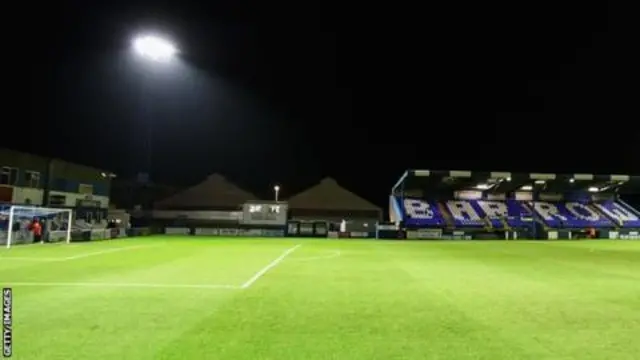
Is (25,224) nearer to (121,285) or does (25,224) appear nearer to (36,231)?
(36,231)

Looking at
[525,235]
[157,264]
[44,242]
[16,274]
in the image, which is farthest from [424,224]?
[16,274]

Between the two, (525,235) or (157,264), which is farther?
(525,235)

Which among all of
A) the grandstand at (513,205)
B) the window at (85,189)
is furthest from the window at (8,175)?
the grandstand at (513,205)

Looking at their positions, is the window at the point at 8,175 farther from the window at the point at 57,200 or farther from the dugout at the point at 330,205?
the dugout at the point at 330,205

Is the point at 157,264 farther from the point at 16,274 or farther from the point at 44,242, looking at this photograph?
the point at 44,242

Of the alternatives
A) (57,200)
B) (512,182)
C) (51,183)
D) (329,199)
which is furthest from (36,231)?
(329,199)

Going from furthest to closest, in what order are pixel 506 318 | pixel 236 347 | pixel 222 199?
pixel 222 199
pixel 506 318
pixel 236 347

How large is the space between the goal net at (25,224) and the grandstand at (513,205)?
36.2 meters

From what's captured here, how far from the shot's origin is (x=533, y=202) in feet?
220

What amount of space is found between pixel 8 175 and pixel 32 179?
424cm

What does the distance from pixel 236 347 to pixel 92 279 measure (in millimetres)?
9753

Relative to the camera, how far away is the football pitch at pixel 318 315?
735cm

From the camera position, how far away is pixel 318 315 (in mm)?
10055

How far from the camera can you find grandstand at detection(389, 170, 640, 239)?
62.5 meters
